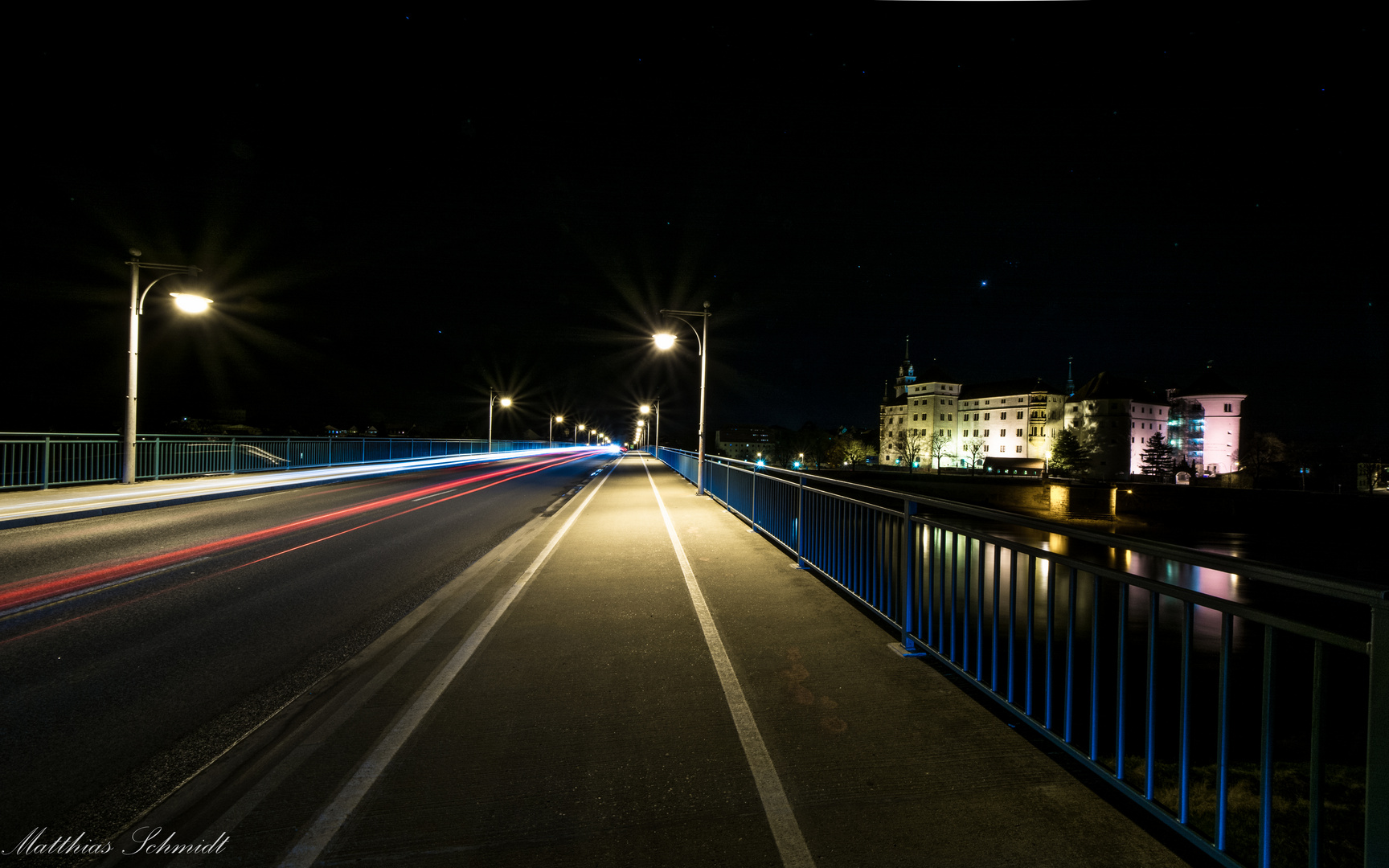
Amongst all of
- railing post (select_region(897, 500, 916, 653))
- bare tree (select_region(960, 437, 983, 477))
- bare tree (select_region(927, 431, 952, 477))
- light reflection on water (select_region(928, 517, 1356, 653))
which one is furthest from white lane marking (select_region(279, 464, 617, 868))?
bare tree (select_region(927, 431, 952, 477))

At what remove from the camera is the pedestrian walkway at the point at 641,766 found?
2498 mm

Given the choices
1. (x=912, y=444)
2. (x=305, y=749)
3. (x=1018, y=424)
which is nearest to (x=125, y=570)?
(x=305, y=749)

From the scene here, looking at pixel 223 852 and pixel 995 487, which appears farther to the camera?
pixel 995 487

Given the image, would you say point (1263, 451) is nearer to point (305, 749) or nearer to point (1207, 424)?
point (1207, 424)

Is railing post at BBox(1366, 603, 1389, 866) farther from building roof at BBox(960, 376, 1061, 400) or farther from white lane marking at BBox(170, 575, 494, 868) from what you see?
building roof at BBox(960, 376, 1061, 400)

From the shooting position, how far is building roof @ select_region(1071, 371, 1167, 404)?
4254 inches

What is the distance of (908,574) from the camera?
4.74 metres

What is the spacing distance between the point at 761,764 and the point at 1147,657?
3.25 metres

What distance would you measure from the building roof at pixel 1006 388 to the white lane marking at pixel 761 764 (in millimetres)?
130920

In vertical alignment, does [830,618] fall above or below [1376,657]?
below

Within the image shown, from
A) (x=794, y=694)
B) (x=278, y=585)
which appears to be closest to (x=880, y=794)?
(x=794, y=694)

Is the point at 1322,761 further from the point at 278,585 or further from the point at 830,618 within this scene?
the point at 278,585

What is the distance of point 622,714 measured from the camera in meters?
3.66

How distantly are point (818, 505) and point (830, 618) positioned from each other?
1.91 m
